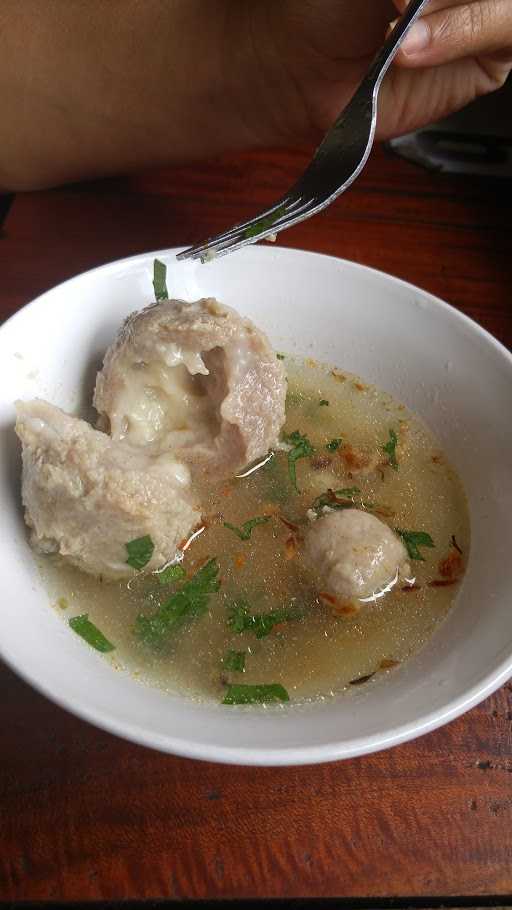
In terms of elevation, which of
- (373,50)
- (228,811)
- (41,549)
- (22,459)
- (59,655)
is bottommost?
(228,811)

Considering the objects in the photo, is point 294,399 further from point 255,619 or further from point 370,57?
point 370,57

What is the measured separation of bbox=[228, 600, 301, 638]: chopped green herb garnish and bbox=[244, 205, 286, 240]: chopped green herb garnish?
25.0 inches

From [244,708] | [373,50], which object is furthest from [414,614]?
[373,50]

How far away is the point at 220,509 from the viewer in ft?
4.54

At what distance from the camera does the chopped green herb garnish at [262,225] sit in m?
1.33

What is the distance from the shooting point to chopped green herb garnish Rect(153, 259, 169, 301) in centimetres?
147

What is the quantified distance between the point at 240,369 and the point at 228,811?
0.69 metres

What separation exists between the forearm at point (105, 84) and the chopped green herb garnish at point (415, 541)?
1.19 metres

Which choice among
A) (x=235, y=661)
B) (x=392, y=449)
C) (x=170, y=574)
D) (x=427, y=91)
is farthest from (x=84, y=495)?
(x=427, y=91)

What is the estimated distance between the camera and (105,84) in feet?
6.02

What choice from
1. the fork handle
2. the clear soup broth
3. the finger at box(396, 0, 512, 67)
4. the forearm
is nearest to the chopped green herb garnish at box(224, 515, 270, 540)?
the clear soup broth

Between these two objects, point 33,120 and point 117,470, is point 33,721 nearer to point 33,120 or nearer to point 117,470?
point 117,470

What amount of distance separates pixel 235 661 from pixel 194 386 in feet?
1.67

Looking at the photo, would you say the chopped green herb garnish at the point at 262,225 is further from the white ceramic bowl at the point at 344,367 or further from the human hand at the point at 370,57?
the human hand at the point at 370,57
